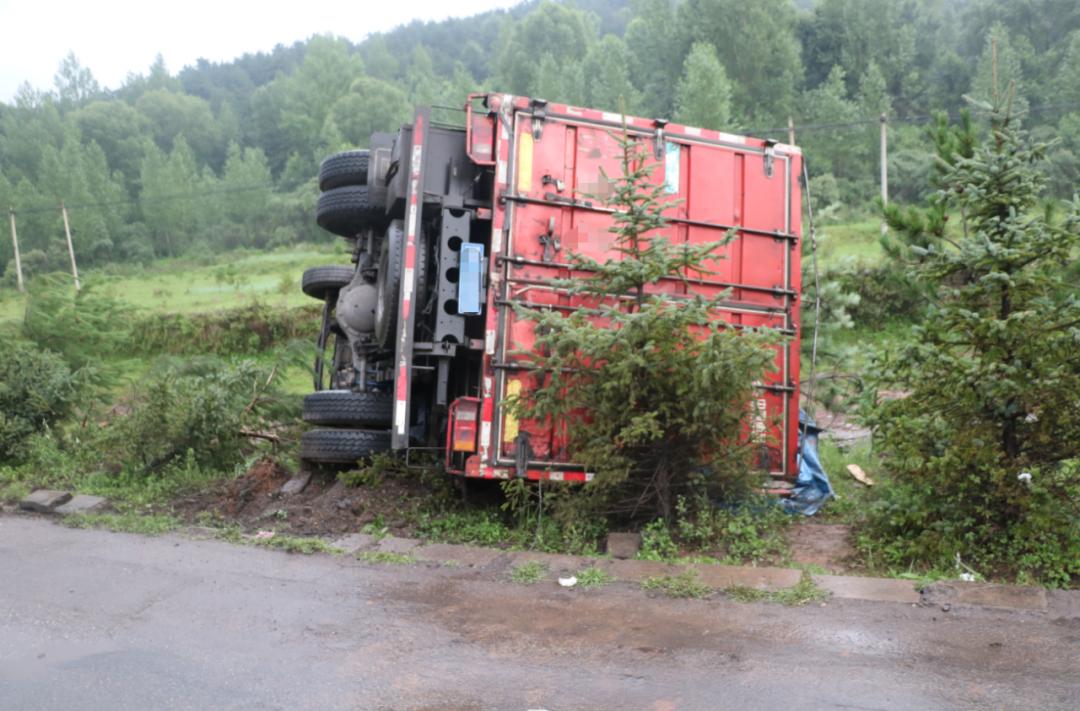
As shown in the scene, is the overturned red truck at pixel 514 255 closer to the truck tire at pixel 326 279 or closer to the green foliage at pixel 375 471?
the green foliage at pixel 375 471

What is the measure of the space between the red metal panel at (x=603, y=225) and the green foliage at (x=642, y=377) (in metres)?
0.34

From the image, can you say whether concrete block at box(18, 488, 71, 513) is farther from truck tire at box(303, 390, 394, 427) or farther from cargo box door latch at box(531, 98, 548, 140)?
cargo box door latch at box(531, 98, 548, 140)

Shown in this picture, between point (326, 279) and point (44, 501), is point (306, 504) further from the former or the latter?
point (326, 279)

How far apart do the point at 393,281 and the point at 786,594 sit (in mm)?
4372

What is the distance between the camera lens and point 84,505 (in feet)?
29.9

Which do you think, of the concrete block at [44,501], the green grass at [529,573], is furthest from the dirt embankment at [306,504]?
the green grass at [529,573]

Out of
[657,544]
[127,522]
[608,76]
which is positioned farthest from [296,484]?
[608,76]

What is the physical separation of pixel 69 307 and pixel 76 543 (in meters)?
6.43

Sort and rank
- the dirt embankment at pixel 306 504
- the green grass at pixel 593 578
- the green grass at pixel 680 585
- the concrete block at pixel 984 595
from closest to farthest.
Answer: the concrete block at pixel 984 595 → the green grass at pixel 680 585 → the green grass at pixel 593 578 → the dirt embankment at pixel 306 504

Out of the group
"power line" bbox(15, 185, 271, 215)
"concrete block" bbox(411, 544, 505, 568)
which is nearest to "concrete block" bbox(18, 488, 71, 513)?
"concrete block" bbox(411, 544, 505, 568)

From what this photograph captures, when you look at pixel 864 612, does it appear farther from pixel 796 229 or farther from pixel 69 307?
pixel 69 307

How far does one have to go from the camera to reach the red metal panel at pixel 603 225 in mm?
7820

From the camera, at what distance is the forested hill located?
4525 centimetres

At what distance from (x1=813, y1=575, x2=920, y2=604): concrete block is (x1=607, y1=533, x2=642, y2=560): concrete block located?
1362mm
